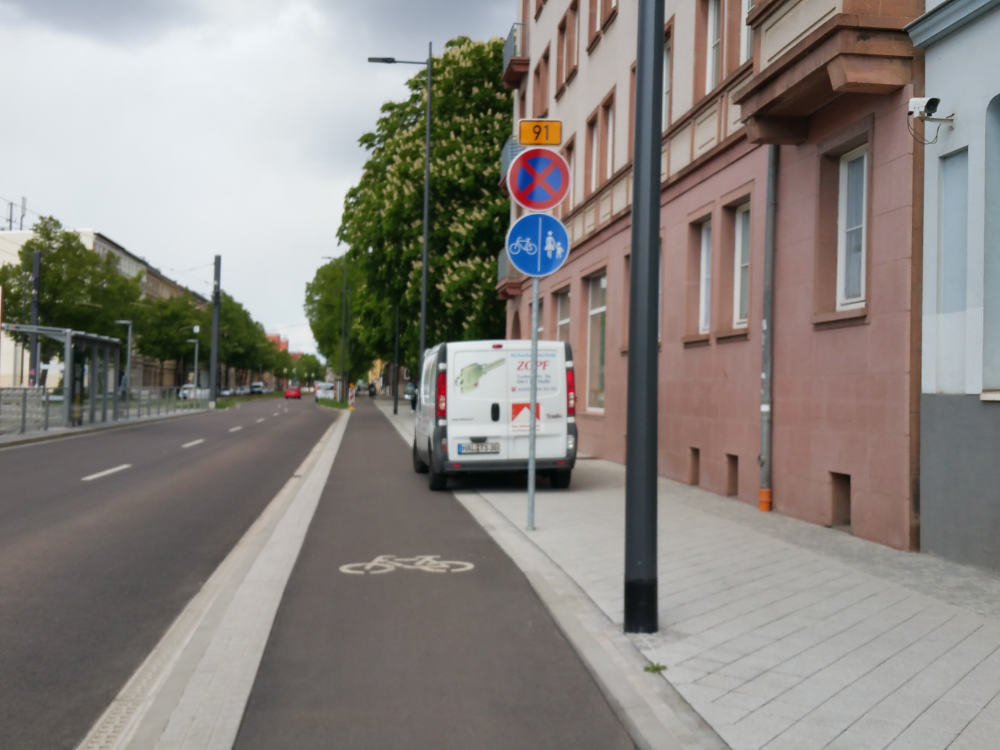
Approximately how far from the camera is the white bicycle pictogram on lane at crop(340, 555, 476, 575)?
7.77m

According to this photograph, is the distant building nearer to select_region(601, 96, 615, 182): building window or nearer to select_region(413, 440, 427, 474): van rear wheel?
select_region(601, 96, 615, 182): building window

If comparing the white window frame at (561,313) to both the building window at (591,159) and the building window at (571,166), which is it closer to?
the building window at (571,166)

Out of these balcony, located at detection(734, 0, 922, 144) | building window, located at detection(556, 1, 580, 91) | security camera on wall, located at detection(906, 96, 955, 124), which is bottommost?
security camera on wall, located at detection(906, 96, 955, 124)

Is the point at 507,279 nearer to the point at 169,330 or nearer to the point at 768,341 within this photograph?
the point at 768,341

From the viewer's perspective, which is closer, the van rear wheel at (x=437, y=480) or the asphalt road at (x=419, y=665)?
the asphalt road at (x=419, y=665)

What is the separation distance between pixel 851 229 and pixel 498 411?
531cm

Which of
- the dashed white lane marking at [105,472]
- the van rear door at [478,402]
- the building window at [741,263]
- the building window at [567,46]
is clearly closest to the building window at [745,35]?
the building window at [741,263]

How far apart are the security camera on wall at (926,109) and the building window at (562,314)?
15.2 m

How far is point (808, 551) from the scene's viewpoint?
850 centimetres

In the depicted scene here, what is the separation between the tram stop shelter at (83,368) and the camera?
2955 cm

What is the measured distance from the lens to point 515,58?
94.4ft

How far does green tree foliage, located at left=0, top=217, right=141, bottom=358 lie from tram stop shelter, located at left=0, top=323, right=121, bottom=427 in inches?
786

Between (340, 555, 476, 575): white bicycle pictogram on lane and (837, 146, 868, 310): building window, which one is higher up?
(837, 146, 868, 310): building window

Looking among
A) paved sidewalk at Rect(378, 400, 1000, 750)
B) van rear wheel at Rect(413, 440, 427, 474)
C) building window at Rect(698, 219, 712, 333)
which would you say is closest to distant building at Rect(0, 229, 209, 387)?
van rear wheel at Rect(413, 440, 427, 474)
